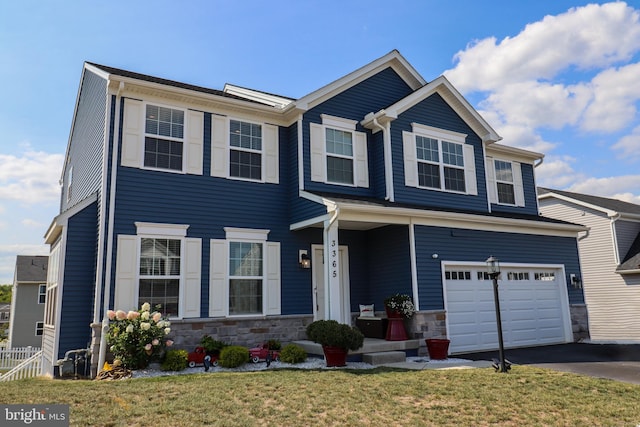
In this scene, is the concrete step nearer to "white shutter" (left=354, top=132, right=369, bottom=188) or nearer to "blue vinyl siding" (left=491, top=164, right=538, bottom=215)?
"white shutter" (left=354, top=132, right=369, bottom=188)

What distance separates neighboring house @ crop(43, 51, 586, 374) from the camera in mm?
10039

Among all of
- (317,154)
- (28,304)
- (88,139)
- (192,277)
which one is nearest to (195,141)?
(317,154)

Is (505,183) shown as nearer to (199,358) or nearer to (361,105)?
(361,105)

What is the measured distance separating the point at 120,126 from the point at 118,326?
4249mm

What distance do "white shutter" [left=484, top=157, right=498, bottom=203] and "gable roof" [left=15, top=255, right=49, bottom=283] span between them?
27577 millimetres

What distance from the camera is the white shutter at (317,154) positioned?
11906 mm

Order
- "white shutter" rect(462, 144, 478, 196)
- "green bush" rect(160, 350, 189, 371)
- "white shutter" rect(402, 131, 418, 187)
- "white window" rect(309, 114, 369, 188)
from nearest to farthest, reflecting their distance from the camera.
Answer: "green bush" rect(160, 350, 189, 371), "white window" rect(309, 114, 369, 188), "white shutter" rect(402, 131, 418, 187), "white shutter" rect(462, 144, 478, 196)

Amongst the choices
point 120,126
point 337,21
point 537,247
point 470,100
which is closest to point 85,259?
point 120,126

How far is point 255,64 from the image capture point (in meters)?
11.1

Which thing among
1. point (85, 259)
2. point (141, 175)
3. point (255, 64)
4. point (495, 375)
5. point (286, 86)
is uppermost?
point (286, 86)

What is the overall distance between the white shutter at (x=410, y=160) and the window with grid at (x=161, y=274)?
243 inches

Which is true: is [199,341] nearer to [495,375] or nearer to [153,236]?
[153,236]

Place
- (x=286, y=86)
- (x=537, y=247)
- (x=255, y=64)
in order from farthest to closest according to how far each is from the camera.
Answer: (x=286, y=86), (x=537, y=247), (x=255, y=64)

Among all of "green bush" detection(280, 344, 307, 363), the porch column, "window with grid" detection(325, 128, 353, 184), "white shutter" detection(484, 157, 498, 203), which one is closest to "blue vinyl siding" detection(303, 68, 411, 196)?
"window with grid" detection(325, 128, 353, 184)
